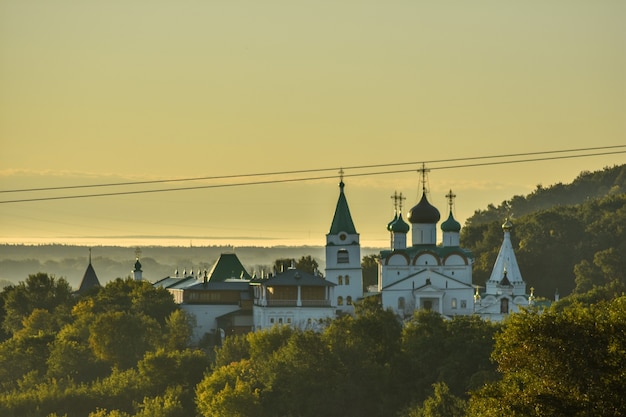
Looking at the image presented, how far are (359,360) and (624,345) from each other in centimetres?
3153

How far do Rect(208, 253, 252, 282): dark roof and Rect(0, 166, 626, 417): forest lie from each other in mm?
3875

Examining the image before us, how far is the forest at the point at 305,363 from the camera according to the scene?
136 ft

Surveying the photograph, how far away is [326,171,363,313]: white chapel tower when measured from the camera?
304 feet

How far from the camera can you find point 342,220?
9375 cm

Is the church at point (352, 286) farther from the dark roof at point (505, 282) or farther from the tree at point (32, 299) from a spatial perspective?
the tree at point (32, 299)

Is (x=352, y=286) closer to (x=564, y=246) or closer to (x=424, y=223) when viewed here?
(x=424, y=223)

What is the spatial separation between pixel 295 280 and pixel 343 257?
17.0 feet

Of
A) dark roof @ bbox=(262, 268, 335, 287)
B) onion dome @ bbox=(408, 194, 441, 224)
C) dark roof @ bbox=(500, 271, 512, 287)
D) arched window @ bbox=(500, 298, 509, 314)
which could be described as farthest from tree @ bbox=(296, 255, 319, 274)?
arched window @ bbox=(500, 298, 509, 314)

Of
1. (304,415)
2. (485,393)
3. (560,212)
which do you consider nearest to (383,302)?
(304,415)

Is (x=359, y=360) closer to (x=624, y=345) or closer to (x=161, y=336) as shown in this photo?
(x=161, y=336)

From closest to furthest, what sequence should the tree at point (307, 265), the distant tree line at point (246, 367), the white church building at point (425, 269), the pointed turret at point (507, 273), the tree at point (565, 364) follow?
the tree at point (565, 364), the distant tree line at point (246, 367), the white church building at point (425, 269), the pointed turret at point (507, 273), the tree at point (307, 265)

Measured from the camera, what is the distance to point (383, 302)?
301 feet

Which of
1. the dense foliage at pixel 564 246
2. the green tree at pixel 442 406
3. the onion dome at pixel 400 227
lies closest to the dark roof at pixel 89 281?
the onion dome at pixel 400 227

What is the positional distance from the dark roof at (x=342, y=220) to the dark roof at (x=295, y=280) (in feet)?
14.7
